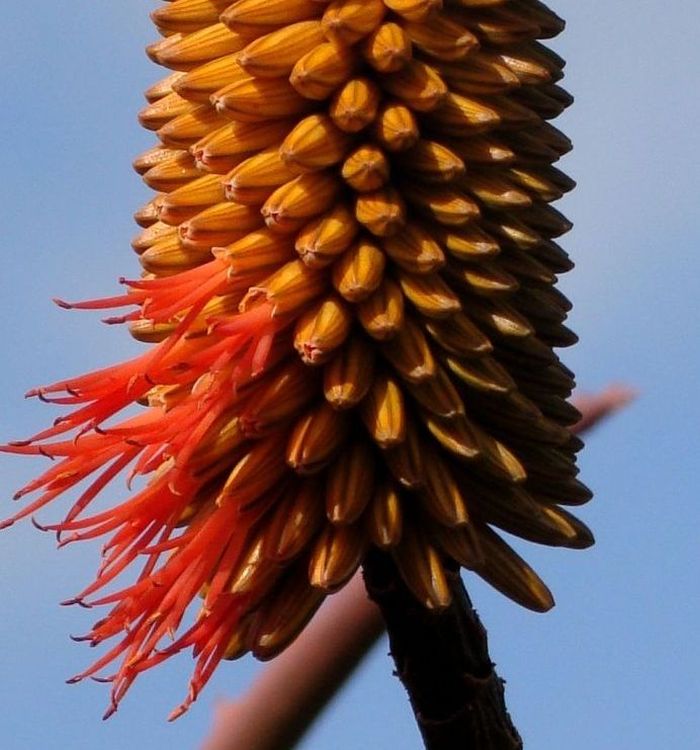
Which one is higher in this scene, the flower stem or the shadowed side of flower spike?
the shadowed side of flower spike

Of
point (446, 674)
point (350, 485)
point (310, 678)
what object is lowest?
point (446, 674)

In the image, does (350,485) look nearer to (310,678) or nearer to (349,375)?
(349,375)

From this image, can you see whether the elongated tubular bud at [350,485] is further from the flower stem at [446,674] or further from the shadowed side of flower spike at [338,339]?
the flower stem at [446,674]

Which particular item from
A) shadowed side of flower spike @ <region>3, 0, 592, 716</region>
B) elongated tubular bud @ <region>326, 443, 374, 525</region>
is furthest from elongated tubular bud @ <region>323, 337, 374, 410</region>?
elongated tubular bud @ <region>326, 443, 374, 525</region>

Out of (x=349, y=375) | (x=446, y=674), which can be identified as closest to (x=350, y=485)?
(x=349, y=375)

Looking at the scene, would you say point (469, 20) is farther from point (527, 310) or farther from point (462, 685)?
point (462, 685)

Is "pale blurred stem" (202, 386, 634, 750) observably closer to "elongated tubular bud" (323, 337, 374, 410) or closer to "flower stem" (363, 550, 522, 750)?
"flower stem" (363, 550, 522, 750)

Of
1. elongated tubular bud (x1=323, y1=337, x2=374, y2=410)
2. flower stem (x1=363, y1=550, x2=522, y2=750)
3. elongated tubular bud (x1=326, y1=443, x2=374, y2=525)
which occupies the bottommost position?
flower stem (x1=363, y1=550, x2=522, y2=750)
